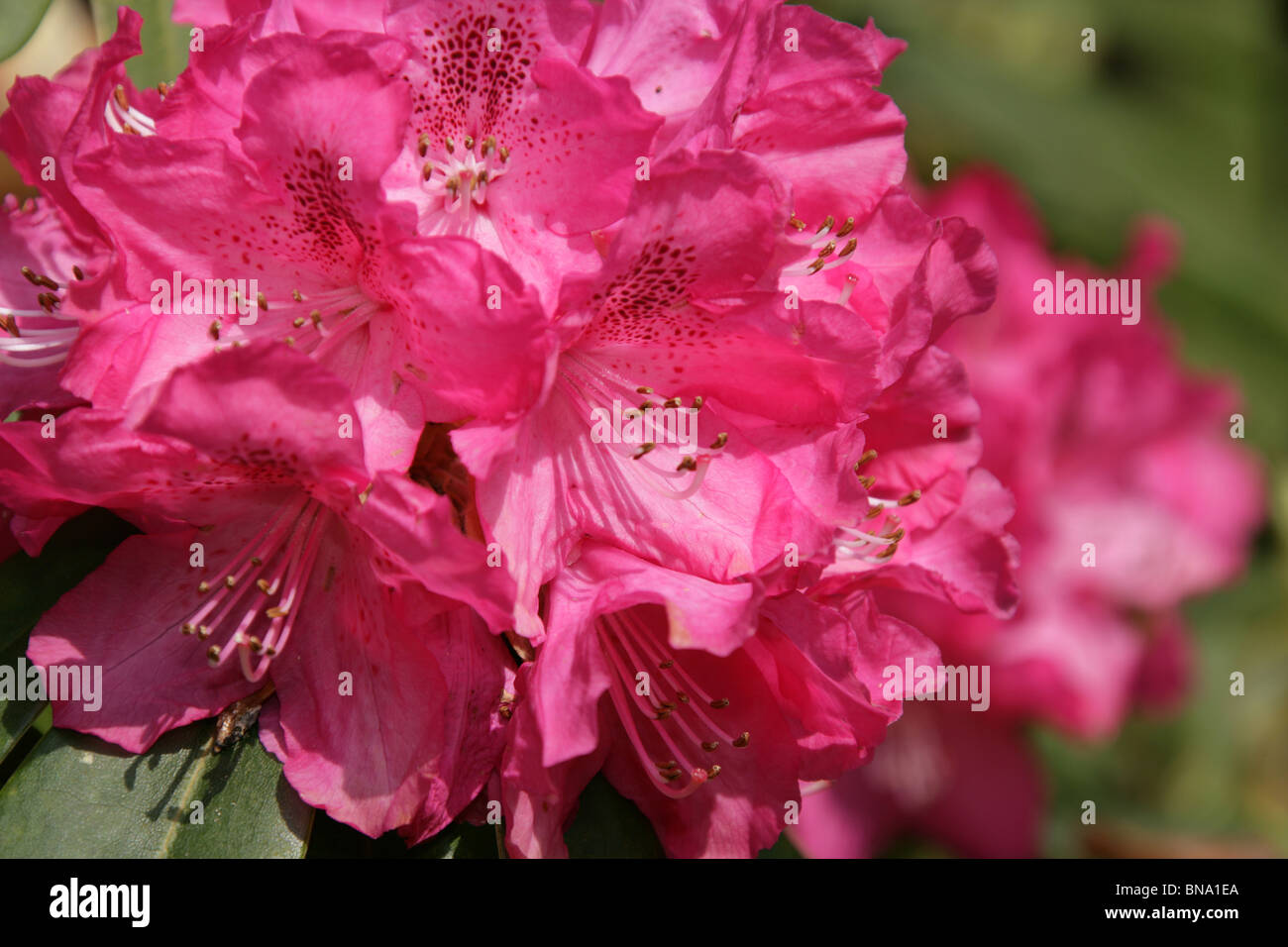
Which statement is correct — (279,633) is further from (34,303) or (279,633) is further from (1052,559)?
(1052,559)

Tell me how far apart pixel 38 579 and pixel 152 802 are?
217 mm

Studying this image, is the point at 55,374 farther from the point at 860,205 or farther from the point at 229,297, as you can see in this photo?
the point at 860,205

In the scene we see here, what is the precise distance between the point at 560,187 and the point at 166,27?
56cm

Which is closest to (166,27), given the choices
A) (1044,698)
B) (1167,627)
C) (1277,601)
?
(1044,698)

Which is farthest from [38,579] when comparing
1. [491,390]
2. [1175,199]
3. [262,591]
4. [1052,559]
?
[1175,199]

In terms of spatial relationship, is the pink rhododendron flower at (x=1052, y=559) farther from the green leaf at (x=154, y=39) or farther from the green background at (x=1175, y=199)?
the green leaf at (x=154, y=39)

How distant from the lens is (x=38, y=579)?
0.96 meters

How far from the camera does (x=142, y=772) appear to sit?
0.91 m

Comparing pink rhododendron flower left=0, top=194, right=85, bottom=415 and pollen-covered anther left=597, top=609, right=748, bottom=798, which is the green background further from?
pink rhododendron flower left=0, top=194, right=85, bottom=415

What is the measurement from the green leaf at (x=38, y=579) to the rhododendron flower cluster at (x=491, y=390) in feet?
0.19

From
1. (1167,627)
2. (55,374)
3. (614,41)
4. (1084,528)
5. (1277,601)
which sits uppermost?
(614,41)

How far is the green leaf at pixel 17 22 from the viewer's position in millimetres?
995

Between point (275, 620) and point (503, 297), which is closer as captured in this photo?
point (503, 297)

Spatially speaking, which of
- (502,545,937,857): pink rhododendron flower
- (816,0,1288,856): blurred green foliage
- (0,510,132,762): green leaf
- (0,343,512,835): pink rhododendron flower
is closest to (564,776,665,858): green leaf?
(502,545,937,857): pink rhododendron flower
